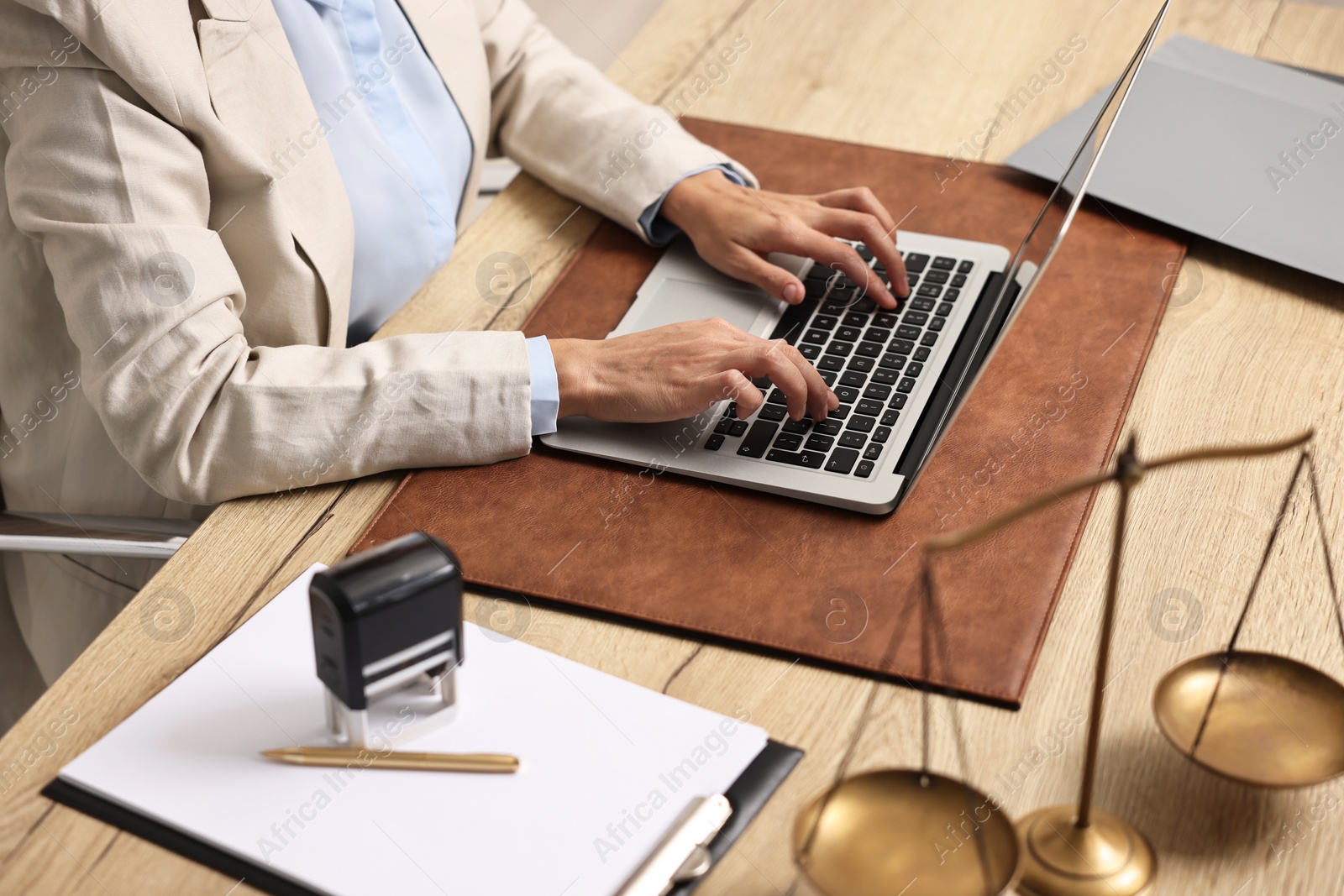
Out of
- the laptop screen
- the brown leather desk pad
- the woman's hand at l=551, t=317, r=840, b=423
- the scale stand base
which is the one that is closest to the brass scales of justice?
the scale stand base

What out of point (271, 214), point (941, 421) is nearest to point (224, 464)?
point (271, 214)

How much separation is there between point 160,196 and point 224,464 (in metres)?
0.23

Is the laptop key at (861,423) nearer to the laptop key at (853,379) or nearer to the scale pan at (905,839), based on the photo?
the laptop key at (853,379)

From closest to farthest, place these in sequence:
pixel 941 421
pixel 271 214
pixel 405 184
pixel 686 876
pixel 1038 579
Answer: pixel 686 876
pixel 1038 579
pixel 941 421
pixel 271 214
pixel 405 184

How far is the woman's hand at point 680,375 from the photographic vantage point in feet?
3.11

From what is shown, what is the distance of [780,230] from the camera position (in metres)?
1.15

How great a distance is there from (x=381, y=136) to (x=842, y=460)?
680 mm

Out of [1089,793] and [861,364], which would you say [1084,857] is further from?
[861,364]

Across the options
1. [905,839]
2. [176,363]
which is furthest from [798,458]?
[176,363]

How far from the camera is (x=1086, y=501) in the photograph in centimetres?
88

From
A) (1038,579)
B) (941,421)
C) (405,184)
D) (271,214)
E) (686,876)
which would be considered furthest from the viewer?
(405,184)

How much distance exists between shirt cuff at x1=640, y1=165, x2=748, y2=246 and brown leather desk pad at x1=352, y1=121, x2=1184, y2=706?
14cm

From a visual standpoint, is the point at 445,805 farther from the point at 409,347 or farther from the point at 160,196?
the point at 160,196

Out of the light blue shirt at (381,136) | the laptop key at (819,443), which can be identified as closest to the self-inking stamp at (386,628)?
the laptop key at (819,443)
